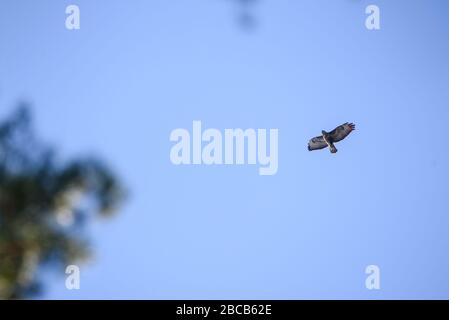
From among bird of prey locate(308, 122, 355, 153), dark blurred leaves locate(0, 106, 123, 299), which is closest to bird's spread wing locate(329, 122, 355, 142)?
bird of prey locate(308, 122, 355, 153)

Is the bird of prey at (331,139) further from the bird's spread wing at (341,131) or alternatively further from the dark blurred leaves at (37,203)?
the dark blurred leaves at (37,203)

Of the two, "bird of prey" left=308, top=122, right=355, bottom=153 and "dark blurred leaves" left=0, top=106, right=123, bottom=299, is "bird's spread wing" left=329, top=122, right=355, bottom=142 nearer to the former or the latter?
"bird of prey" left=308, top=122, right=355, bottom=153

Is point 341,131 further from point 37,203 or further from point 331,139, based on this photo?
point 37,203

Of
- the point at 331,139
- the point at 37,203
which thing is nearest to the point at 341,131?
the point at 331,139
